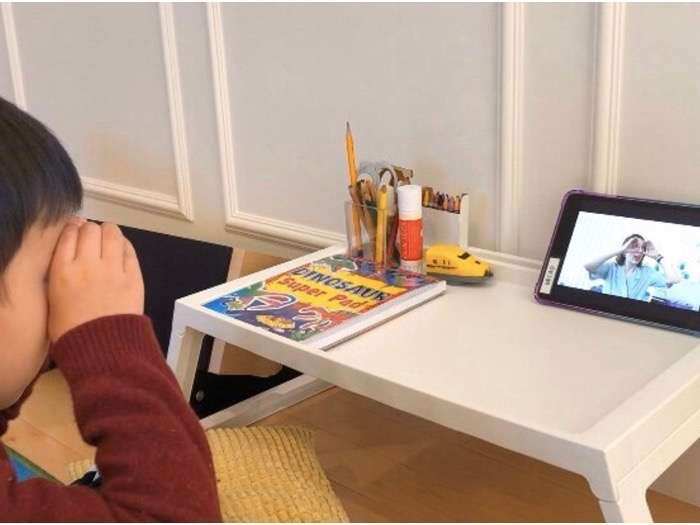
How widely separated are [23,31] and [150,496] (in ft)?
4.36

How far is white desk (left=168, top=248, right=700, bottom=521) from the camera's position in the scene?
648 millimetres

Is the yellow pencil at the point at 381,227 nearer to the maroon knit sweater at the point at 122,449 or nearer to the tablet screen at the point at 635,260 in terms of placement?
the tablet screen at the point at 635,260

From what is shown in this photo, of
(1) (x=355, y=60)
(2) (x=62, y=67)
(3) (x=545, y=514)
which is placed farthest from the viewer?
(2) (x=62, y=67)

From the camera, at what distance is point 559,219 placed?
0.95 m

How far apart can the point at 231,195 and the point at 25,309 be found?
30.7 inches

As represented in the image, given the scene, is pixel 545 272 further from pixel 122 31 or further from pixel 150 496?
pixel 122 31

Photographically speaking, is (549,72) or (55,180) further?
(549,72)

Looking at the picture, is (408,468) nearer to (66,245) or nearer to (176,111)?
(66,245)

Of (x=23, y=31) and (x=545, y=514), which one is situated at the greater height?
(x=23, y=31)

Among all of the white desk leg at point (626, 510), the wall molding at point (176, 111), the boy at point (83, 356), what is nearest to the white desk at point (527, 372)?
the white desk leg at point (626, 510)

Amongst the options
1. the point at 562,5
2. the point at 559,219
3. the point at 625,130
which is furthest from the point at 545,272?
the point at 562,5

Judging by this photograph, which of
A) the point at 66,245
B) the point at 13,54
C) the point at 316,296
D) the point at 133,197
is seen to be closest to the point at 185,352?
the point at 316,296

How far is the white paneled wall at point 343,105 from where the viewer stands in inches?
35.7

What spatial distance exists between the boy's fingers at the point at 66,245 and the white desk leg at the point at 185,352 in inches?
13.0
